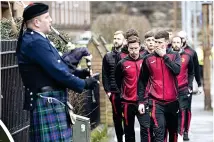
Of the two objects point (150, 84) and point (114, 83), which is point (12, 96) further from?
point (114, 83)

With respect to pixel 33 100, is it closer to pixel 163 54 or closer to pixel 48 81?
pixel 48 81

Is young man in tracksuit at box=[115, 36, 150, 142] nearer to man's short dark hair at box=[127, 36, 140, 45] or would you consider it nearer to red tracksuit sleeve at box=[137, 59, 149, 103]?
man's short dark hair at box=[127, 36, 140, 45]

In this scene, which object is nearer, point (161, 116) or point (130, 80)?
point (161, 116)

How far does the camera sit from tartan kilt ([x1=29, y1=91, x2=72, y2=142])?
23.6 ft

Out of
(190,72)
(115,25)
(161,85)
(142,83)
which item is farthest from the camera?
(115,25)

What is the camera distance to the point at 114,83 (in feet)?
41.4

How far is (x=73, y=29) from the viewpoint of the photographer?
4934 centimetres

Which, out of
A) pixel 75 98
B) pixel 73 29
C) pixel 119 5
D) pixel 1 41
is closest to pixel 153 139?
pixel 75 98

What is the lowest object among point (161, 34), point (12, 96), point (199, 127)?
point (199, 127)

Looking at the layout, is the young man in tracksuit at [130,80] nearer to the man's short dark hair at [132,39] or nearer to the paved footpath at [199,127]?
the man's short dark hair at [132,39]

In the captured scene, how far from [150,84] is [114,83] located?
2.14 metres

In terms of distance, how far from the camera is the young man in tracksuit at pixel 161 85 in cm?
1025

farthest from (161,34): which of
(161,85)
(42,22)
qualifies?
(42,22)

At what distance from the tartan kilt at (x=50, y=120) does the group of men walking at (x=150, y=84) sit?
3159 mm
